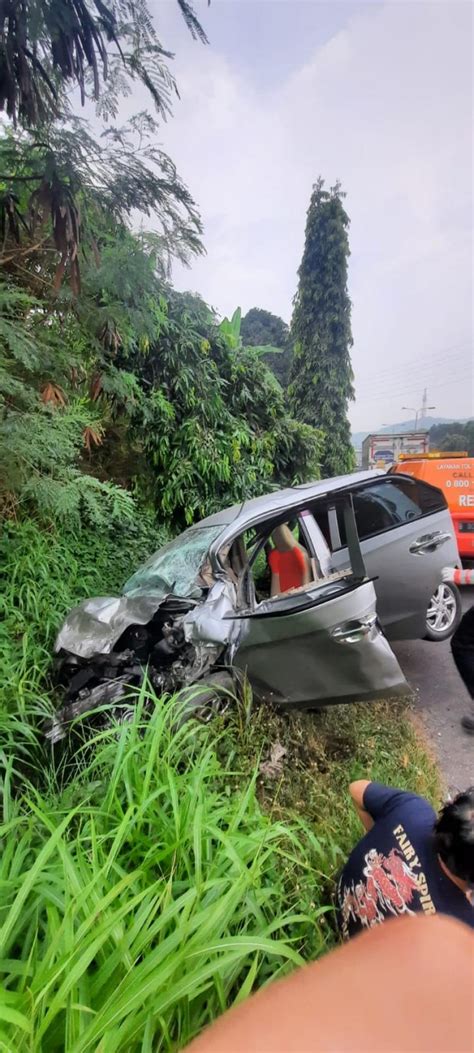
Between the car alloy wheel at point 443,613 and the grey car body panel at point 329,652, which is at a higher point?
the grey car body panel at point 329,652

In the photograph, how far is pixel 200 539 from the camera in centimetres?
324

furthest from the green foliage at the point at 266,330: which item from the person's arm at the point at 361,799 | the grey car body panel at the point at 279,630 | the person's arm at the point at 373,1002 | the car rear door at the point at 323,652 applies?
the person's arm at the point at 373,1002

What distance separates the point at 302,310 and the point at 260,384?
920 centimetres

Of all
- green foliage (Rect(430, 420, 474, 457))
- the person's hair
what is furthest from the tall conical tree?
green foliage (Rect(430, 420, 474, 457))

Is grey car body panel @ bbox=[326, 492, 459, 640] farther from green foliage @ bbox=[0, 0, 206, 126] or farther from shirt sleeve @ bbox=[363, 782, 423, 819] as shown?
green foliage @ bbox=[0, 0, 206, 126]

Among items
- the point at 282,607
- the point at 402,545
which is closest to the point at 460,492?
the point at 402,545

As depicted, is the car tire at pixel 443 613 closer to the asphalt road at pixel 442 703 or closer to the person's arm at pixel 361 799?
the asphalt road at pixel 442 703

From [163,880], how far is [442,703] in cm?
263

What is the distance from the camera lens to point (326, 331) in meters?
13.4

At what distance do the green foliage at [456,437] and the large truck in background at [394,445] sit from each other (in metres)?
6.88

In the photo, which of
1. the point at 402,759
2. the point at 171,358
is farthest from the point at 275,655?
the point at 171,358

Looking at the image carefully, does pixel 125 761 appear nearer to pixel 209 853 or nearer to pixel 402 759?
pixel 209 853

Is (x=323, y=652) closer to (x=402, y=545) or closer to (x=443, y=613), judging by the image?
(x=402, y=545)

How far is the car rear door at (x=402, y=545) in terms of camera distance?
3.29 m
